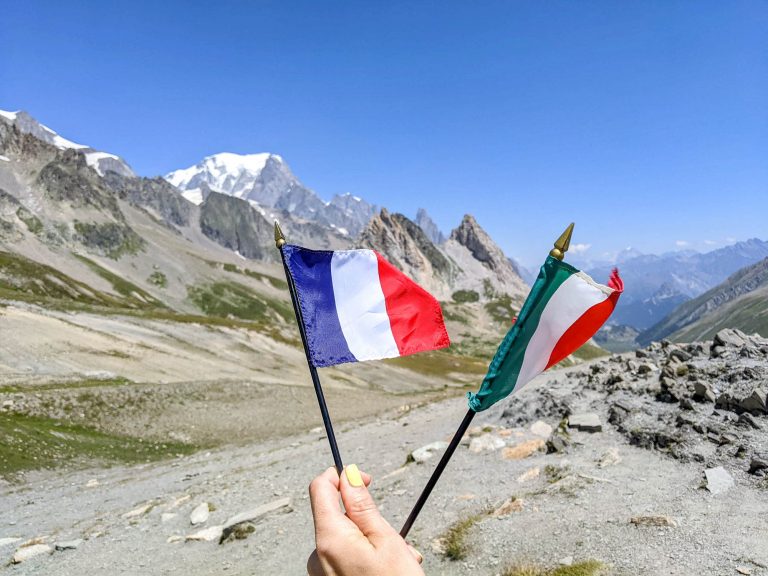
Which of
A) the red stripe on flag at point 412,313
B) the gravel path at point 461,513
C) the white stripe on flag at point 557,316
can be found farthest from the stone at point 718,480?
the red stripe on flag at point 412,313

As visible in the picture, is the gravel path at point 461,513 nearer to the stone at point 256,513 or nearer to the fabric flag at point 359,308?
the stone at point 256,513

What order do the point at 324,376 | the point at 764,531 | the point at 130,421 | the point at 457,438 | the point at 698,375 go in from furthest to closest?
the point at 324,376 → the point at 130,421 → the point at 698,375 → the point at 764,531 → the point at 457,438

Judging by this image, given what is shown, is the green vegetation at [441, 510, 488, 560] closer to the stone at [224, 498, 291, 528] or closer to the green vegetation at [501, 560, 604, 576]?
the green vegetation at [501, 560, 604, 576]

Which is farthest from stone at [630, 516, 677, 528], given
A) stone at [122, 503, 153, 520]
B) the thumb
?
stone at [122, 503, 153, 520]

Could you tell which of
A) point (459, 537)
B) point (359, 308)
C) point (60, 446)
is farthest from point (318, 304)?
point (60, 446)

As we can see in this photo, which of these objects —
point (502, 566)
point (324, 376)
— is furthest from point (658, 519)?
point (324, 376)

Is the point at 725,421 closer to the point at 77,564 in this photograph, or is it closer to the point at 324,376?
the point at 77,564

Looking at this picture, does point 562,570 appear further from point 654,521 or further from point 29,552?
point 29,552
